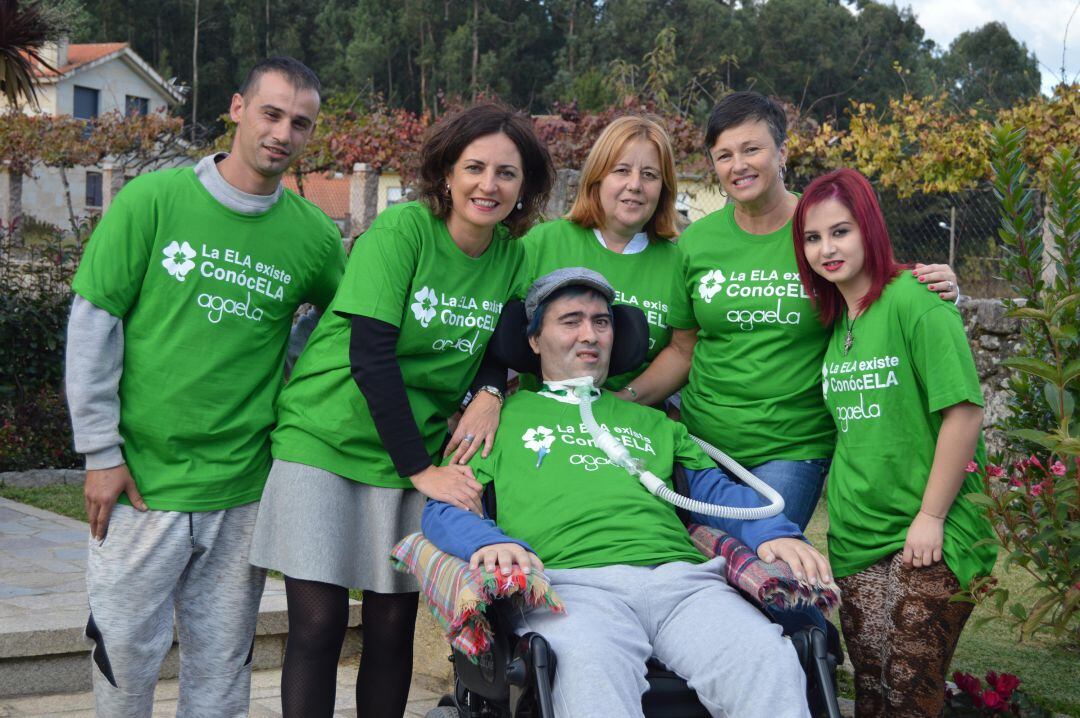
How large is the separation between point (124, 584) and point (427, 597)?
2.60 feet

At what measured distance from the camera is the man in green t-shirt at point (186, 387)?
2.89 metres

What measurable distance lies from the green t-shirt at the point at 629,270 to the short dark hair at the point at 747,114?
411mm

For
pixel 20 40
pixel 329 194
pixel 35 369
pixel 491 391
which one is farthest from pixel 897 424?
pixel 329 194

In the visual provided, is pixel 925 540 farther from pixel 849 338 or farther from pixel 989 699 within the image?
pixel 989 699

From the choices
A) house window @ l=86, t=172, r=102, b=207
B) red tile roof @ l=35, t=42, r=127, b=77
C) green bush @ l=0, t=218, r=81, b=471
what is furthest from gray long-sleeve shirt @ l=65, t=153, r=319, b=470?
red tile roof @ l=35, t=42, r=127, b=77

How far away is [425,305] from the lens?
Answer: 3016mm

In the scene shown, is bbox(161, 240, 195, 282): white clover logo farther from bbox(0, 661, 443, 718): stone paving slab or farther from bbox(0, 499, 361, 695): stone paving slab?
bbox(0, 661, 443, 718): stone paving slab

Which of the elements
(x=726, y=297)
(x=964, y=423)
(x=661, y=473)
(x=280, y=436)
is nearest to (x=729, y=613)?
(x=661, y=473)

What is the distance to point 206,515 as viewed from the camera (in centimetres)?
303

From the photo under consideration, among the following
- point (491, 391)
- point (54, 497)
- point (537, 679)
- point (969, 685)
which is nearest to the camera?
point (537, 679)

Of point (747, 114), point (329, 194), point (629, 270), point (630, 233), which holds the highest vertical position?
point (329, 194)

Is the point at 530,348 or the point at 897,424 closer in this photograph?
the point at 897,424

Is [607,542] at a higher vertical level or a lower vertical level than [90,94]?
lower

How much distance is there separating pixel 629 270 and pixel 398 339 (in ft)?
2.83
